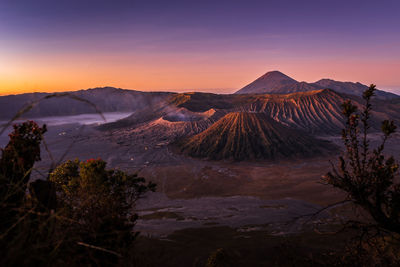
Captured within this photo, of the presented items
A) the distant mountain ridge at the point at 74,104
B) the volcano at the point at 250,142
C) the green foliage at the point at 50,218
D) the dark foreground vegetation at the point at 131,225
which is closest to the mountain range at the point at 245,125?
the volcano at the point at 250,142

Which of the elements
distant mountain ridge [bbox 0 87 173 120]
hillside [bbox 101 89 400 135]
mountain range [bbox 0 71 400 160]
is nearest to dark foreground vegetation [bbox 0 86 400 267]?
mountain range [bbox 0 71 400 160]

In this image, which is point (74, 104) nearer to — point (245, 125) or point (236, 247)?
point (245, 125)

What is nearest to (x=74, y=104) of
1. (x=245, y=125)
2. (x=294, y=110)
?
(x=294, y=110)

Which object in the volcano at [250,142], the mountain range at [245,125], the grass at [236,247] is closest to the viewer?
the grass at [236,247]

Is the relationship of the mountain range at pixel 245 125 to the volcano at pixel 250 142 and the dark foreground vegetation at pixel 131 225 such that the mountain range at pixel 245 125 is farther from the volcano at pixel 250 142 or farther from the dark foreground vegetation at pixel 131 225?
the dark foreground vegetation at pixel 131 225

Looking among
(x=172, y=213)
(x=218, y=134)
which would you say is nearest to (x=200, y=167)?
(x=218, y=134)

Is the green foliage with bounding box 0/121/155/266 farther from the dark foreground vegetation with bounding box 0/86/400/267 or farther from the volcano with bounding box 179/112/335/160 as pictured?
the volcano with bounding box 179/112/335/160
